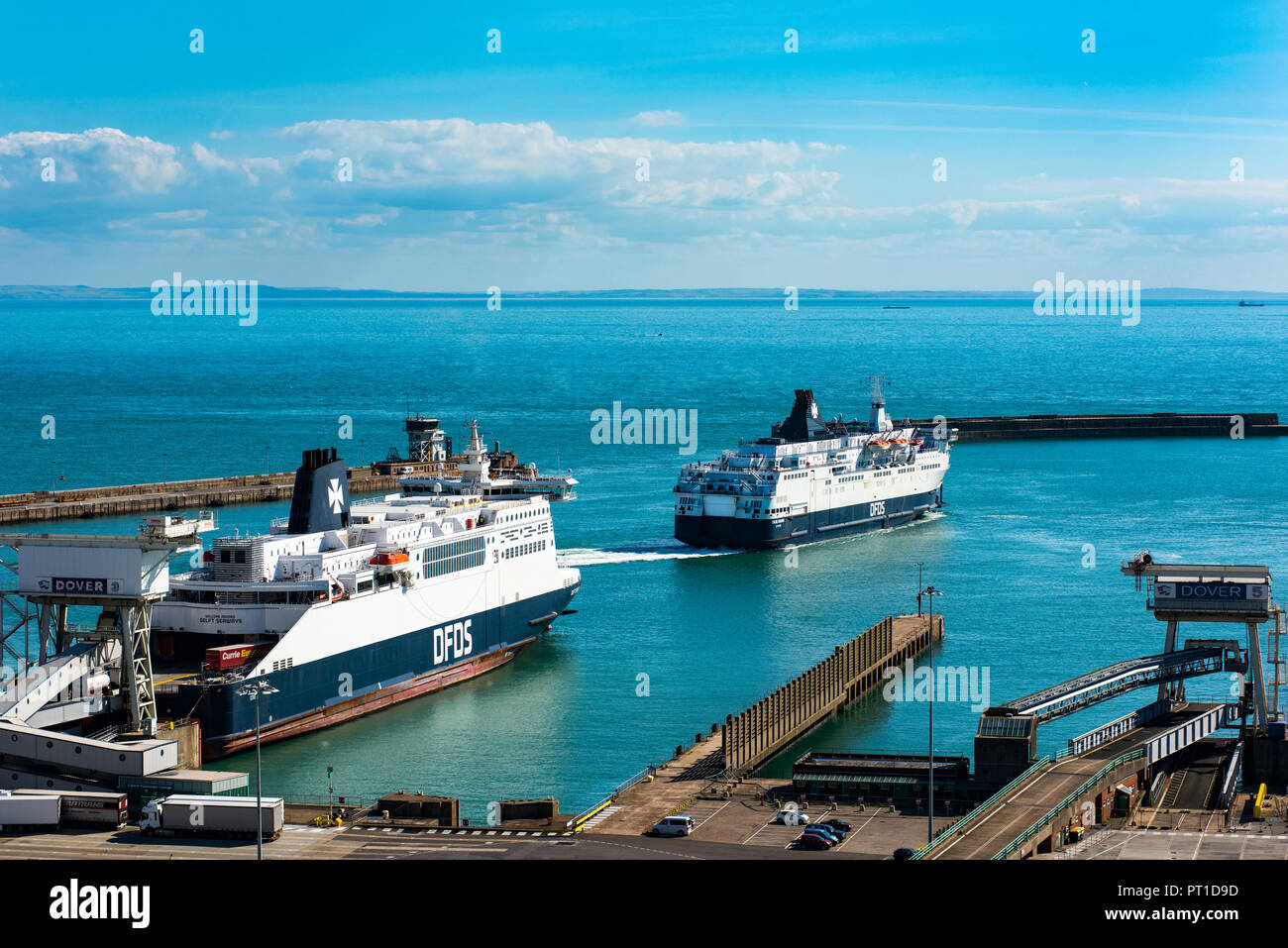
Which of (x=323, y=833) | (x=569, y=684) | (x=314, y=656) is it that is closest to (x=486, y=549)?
(x=569, y=684)

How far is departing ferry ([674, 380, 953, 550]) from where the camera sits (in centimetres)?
8906

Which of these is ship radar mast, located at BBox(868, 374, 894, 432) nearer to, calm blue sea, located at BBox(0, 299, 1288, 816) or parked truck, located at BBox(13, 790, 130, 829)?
calm blue sea, located at BBox(0, 299, 1288, 816)

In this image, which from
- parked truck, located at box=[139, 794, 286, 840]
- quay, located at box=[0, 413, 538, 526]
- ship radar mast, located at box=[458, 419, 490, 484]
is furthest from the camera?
quay, located at box=[0, 413, 538, 526]

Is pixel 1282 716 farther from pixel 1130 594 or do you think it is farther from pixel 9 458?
pixel 9 458

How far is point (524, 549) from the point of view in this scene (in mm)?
64625

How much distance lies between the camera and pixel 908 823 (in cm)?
3828

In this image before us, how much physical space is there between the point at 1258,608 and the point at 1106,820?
37.8 ft

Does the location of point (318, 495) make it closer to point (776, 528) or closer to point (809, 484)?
point (776, 528)

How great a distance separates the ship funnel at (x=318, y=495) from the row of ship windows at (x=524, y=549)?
7.68m

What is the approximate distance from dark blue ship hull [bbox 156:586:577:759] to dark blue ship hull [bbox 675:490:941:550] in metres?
24.1

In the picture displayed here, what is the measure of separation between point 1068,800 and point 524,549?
101ft

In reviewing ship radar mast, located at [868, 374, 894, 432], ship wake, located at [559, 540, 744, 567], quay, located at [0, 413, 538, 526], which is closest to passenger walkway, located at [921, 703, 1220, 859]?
ship wake, located at [559, 540, 744, 567]

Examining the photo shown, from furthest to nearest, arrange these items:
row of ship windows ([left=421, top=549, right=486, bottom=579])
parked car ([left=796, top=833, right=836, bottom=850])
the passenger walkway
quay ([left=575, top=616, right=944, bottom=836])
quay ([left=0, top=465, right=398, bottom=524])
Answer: quay ([left=0, top=465, right=398, bottom=524]), row of ship windows ([left=421, top=549, right=486, bottom=579]), quay ([left=575, top=616, right=944, bottom=836]), parked car ([left=796, top=833, right=836, bottom=850]), the passenger walkway

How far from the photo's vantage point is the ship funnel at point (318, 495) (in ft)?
185
